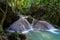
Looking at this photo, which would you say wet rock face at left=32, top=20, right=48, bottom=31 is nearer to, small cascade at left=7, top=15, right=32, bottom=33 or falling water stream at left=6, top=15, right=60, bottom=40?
falling water stream at left=6, top=15, right=60, bottom=40

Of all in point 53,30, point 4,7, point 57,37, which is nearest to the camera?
point 57,37

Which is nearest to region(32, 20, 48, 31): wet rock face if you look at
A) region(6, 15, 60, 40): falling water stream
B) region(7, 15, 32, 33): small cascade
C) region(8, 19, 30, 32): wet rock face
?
region(6, 15, 60, 40): falling water stream

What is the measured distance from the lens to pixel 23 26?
532 inches

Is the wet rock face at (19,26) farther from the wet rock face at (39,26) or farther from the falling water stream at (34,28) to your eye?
the wet rock face at (39,26)

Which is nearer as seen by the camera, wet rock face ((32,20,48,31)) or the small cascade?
the small cascade

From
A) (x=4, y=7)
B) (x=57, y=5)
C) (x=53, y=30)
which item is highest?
(x=4, y=7)

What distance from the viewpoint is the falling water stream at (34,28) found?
41.3ft

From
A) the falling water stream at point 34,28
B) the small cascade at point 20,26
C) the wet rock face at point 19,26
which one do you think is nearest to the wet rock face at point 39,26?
the falling water stream at point 34,28

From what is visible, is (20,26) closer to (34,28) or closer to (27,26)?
(27,26)

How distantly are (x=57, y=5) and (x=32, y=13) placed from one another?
254cm

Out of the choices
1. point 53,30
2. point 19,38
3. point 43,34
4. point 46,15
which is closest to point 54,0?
point 46,15

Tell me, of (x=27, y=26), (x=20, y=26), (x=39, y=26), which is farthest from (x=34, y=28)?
(x=20, y=26)

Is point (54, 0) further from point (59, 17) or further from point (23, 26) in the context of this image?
point (23, 26)

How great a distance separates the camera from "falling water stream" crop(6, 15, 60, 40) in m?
12.6
